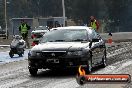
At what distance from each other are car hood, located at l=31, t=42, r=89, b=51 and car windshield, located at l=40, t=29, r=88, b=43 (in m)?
0.48

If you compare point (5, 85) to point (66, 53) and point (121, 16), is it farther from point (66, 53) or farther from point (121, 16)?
point (121, 16)

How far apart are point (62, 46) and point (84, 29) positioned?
200 centimetres

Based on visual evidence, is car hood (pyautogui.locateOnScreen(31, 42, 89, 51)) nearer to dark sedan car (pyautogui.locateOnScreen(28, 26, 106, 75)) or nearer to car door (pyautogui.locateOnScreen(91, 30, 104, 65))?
dark sedan car (pyautogui.locateOnScreen(28, 26, 106, 75))

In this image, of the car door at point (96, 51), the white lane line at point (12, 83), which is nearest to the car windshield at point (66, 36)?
the car door at point (96, 51)

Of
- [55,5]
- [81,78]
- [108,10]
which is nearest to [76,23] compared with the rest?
[108,10]

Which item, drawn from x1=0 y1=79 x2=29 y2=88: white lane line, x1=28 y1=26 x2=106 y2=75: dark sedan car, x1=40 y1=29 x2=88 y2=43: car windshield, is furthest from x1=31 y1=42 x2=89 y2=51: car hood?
x1=0 y1=79 x2=29 y2=88: white lane line

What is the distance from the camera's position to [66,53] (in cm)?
1258

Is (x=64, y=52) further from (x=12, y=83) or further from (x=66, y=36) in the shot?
(x=12, y=83)

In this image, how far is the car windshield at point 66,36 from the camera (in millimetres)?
13820

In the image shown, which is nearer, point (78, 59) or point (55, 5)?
point (78, 59)

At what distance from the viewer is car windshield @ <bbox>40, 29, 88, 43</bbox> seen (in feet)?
45.3

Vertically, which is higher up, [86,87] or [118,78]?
[118,78]

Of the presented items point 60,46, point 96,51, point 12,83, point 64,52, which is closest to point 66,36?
point 96,51

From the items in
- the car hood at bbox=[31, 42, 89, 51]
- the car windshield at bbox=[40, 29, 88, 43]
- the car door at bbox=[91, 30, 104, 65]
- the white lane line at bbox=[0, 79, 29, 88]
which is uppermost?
the car windshield at bbox=[40, 29, 88, 43]
